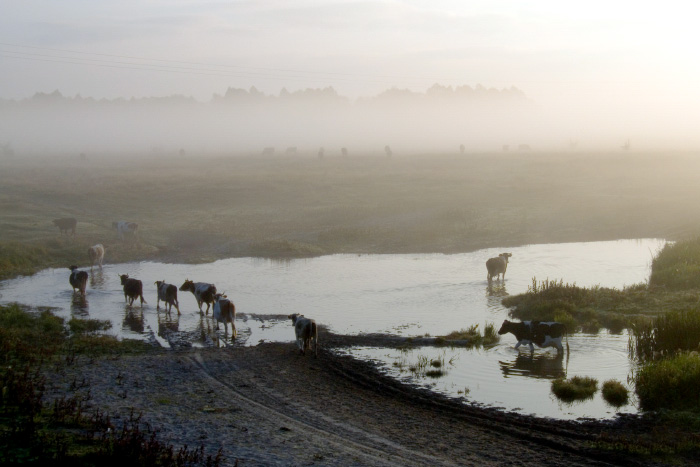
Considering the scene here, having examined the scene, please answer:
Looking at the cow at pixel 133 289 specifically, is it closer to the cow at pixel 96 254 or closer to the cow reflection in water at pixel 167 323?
the cow reflection in water at pixel 167 323

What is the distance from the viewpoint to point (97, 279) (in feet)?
109

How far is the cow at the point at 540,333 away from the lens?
19.2 meters

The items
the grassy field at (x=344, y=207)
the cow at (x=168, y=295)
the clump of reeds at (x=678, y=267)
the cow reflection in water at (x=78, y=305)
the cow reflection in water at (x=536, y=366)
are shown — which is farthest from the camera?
the grassy field at (x=344, y=207)

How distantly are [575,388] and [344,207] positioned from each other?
122 feet

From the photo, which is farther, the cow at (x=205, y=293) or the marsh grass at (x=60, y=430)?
the cow at (x=205, y=293)

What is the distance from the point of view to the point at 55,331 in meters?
21.7

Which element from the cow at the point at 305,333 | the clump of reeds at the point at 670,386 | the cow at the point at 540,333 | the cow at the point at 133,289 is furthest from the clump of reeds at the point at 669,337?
the cow at the point at 133,289

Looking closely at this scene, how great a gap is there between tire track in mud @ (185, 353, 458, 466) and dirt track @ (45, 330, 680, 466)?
0.07 ft

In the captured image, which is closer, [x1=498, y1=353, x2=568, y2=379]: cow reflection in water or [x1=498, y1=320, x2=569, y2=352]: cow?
[x1=498, y1=353, x2=568, y2=379]: cow reflection in water

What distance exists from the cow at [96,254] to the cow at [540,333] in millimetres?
24198

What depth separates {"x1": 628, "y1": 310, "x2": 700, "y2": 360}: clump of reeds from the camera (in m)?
18.3

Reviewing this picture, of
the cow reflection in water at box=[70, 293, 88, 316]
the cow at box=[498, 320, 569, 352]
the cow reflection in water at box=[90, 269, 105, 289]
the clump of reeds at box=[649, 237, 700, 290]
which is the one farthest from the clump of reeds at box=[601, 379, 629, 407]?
the cow reflection in water at box=[90, 269, 105, 289]

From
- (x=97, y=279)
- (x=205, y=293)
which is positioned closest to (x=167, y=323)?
(x=205, y=293)

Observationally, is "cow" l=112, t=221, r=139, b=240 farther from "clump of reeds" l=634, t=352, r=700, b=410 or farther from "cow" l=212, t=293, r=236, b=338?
"clump of reeds" l=634, t=352, r=700, b=410
